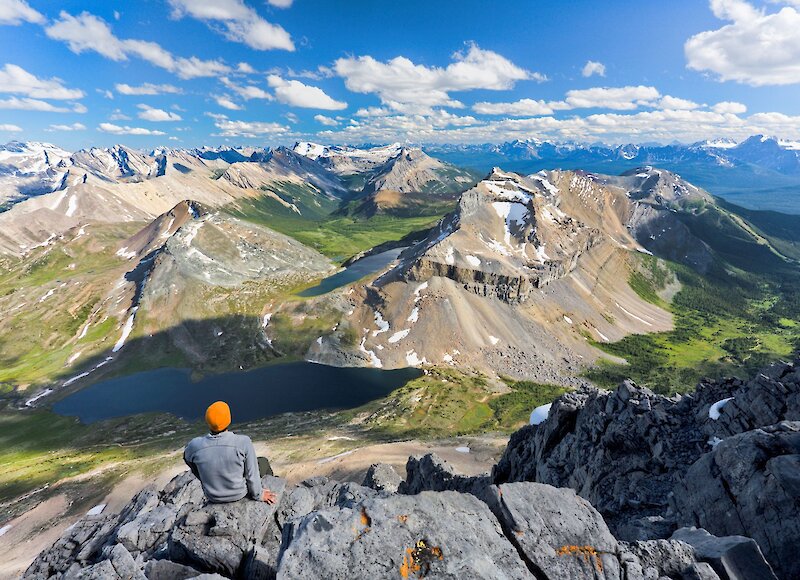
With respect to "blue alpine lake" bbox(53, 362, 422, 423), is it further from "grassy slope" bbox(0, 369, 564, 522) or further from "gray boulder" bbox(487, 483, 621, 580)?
"gray boulder" bbox(487, 483, 621, 580)

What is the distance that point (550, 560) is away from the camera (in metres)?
10.6

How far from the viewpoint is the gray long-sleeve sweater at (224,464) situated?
10.9 meters

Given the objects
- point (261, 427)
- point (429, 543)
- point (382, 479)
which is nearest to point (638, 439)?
point (382, 479)

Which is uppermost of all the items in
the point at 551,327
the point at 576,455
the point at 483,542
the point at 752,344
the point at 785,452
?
the point at 483,542

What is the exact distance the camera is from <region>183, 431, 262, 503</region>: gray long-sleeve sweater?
10898mm

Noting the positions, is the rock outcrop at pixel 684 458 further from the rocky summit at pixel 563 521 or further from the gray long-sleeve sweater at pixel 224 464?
the gray long-sleeve sweater at pixel 224 464

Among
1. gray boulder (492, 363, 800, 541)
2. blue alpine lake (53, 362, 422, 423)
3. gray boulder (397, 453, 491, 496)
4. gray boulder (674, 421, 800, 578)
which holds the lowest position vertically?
blue alpine lake (53, 362, 422, 423)

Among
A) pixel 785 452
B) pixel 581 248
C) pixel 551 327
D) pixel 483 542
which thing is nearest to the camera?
pixel 483 542

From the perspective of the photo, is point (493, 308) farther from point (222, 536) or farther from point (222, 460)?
point (222, 460)

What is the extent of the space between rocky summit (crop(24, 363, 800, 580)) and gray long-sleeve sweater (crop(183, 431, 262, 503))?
2.01 ft

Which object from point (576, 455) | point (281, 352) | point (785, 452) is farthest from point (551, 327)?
point (785, 452)

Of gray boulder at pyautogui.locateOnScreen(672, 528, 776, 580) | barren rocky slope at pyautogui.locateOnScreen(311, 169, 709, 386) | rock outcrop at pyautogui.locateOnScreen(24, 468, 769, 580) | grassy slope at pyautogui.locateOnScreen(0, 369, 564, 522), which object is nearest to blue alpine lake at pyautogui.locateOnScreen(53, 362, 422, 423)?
grassy slope at pyautogui.locateOnScreen(0, 369, 564, 522)

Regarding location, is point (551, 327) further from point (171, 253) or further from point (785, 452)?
point (171, 253)

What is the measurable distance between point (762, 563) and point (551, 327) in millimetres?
140181
